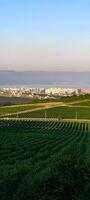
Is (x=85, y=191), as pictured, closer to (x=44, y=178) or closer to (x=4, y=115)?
(x=44, y=178)

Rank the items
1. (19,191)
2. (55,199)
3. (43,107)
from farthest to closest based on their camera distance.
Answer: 1. (43,107)
2. (19,191)
3. (55,199)

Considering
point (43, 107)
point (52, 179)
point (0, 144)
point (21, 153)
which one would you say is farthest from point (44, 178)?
point (43, 107)

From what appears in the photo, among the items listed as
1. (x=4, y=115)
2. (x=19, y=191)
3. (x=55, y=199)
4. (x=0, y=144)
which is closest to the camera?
(x=55, y=199)

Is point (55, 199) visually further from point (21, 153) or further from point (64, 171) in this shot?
point (21, 153)

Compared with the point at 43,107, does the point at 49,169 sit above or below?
below

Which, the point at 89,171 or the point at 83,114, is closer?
the point at 89,171

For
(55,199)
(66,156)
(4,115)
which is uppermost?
(4,115)
